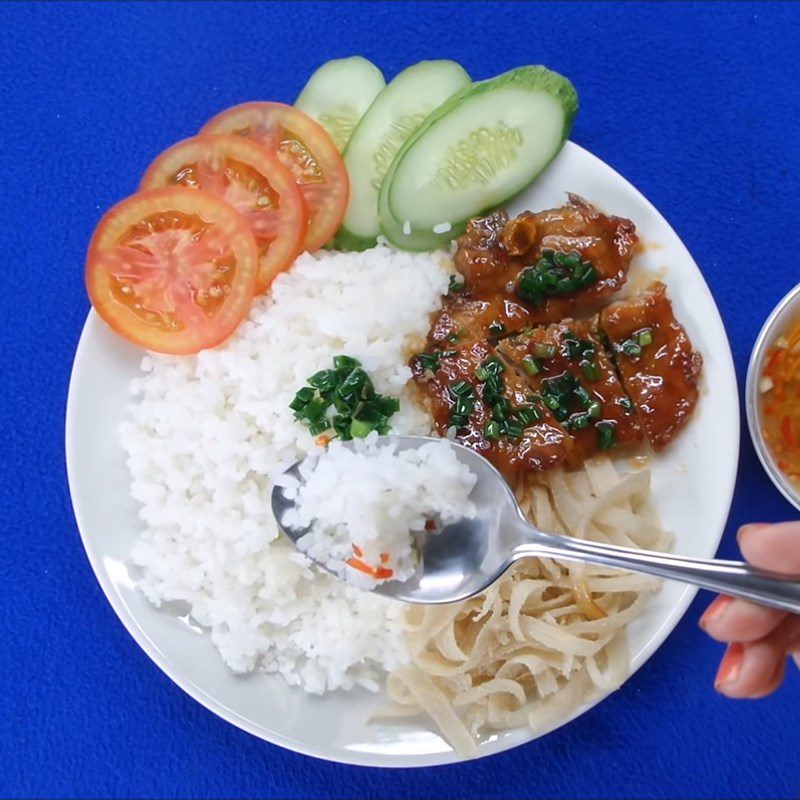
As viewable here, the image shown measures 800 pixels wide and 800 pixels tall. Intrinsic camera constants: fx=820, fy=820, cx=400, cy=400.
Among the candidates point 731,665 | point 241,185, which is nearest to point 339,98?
point 241,185

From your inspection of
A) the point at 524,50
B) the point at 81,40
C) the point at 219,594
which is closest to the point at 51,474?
the point at 219,594

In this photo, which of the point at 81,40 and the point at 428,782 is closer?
the point at 428,782

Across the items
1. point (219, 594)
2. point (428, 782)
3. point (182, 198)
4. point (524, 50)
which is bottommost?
point (428, 782)

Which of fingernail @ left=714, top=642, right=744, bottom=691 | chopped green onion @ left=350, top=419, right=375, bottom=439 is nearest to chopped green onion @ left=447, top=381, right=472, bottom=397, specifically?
chopped green onion @ left=350, top=419, right=375, bottom=439

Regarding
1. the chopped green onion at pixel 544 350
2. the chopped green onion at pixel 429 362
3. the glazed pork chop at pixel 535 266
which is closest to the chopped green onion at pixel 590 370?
the chopped green onion at pixel 544 350

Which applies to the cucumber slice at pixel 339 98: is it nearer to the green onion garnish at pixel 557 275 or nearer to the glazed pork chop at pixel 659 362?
the green onion garnish at pixel 557 275

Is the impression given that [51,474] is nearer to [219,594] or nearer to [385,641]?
[219,594]
